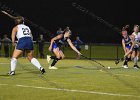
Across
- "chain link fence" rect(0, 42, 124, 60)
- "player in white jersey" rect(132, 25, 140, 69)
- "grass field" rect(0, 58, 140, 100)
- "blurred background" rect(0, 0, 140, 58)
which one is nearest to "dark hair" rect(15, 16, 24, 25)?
"grass field" rect(0, 58, 140, 100)

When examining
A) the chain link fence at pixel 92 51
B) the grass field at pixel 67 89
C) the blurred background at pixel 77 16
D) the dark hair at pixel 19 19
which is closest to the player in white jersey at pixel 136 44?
the grass field at pixel 67 89

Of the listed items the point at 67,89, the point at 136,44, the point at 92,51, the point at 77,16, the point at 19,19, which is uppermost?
the point at 77,16

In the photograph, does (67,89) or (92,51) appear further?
(92,51)

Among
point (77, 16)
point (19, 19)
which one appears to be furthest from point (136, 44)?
point (77, 16)

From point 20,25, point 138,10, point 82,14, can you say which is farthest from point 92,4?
point 20,25

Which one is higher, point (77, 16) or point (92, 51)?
point (77, 16)

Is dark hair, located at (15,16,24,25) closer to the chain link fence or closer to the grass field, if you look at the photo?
the grass field

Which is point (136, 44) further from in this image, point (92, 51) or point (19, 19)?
point (92, 51)

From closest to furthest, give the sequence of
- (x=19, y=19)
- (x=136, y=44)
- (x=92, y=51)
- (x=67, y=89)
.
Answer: (x=67, y=89), (x=19, y=19), (x=136, y=44), (x=92, y=51)

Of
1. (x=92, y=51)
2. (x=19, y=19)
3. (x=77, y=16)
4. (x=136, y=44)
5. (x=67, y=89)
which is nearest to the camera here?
(x=67, y=89)

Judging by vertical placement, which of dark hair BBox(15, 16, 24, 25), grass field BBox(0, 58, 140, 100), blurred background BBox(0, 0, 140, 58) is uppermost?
blurred background BBox(0, 0, 140, 58)

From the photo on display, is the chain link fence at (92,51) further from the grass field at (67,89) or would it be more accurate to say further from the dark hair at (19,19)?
the grass field at (67,89)

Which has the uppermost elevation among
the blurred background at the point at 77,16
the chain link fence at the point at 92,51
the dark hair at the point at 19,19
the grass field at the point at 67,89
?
the blurred background at the point at 77,16

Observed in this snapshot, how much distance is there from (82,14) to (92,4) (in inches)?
90.9
